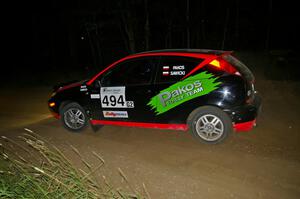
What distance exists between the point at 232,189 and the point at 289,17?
2514cm

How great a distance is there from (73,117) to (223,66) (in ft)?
11.4

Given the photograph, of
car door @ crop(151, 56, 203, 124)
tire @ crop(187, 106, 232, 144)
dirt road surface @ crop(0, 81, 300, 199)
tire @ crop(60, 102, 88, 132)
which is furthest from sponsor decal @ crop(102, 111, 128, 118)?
tire @ crop(187, 106, 232, 144)

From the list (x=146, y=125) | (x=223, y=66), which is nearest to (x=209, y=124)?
(x=223, y=66)

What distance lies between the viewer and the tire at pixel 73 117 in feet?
22.7

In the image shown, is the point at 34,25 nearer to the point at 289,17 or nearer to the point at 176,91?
the point at 289,17

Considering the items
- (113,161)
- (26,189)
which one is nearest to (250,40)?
(113,161)

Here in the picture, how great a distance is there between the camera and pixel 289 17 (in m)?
25.7

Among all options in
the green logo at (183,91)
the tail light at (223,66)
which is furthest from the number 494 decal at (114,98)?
the tail light at (223,66)

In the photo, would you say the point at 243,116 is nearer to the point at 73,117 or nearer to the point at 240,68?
the point at 240,68

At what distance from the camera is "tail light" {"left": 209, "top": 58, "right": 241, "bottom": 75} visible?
18.1ft

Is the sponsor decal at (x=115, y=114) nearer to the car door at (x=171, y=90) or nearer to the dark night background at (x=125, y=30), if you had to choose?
the car door at (x=171, y=90)

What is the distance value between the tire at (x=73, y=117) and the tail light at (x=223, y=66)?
3.04 meters

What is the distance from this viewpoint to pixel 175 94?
228 inches

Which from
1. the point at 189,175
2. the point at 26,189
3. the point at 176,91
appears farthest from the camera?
the point at 176,91
